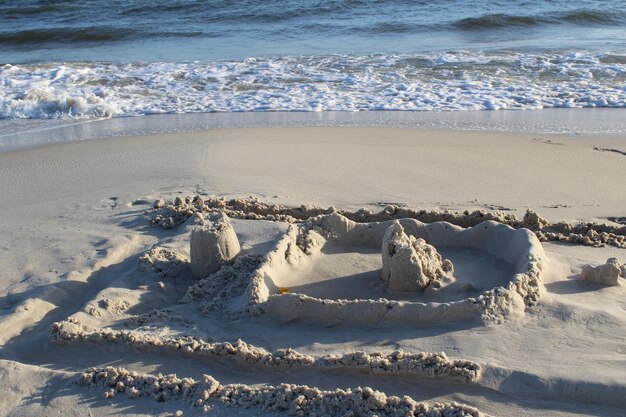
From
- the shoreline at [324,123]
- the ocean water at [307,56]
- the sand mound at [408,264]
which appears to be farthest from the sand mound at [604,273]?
the ocean water at [307,56]

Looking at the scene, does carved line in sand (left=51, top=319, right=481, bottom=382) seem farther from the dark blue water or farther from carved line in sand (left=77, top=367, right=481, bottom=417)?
the dark blue water

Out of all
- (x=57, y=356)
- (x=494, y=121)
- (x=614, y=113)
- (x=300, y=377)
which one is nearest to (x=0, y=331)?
(x=57, y=356)

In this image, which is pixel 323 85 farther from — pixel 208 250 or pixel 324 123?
pixel 208 250

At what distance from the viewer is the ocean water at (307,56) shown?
25.9 ft

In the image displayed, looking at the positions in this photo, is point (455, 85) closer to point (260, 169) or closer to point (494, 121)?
point (494, 121)

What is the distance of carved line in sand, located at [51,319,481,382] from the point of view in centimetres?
270

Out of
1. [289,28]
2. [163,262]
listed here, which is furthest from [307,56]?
[163,262]

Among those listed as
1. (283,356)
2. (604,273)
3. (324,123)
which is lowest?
(324,123)

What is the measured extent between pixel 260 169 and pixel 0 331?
8.33 feet

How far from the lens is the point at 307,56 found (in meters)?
10.2

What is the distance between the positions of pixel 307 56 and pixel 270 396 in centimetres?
810

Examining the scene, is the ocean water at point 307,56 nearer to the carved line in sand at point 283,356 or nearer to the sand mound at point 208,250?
the sand mound at point 208,250

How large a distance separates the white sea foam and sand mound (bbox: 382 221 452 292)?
13.4 ft

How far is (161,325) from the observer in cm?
324
